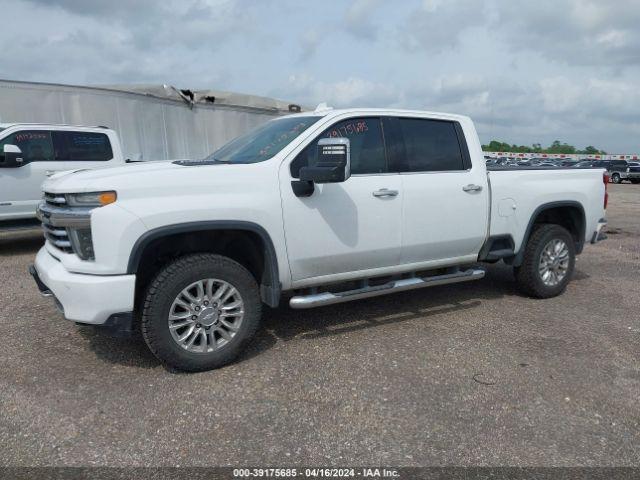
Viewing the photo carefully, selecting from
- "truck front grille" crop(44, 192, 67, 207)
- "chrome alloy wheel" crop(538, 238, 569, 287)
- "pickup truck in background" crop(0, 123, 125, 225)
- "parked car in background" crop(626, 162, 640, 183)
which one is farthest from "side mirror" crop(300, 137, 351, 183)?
"parked car in background" crop(626, 162, 640, 183)

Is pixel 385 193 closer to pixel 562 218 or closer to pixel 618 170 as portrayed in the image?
pixel 562 218

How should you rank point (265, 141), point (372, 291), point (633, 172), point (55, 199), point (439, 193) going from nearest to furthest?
point (55, 199) < point (372, 291) < point (265, 141) < point (439, 193) < point (633, 172)

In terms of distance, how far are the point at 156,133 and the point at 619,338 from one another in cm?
1012

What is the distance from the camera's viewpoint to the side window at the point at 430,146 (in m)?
4.49

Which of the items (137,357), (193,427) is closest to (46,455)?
(193,427)

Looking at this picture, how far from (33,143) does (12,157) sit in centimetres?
54

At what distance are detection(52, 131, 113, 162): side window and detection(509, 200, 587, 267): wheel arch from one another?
23.1 ft

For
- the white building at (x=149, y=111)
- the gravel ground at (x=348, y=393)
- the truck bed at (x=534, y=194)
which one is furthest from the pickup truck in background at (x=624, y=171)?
the gravel ground at (x=348, y=393)

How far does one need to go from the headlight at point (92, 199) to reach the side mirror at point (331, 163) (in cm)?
129

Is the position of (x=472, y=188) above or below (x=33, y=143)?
below

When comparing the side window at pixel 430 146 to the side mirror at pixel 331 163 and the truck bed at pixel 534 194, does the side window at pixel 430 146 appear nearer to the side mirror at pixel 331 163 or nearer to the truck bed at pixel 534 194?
the truck bed at pixel 534 194

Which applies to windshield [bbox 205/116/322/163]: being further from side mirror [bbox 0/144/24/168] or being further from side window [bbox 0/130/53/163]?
side window [bbox 0/130/53/163]

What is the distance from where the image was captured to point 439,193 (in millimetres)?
4480

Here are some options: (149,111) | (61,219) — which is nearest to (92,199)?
(61,219)
